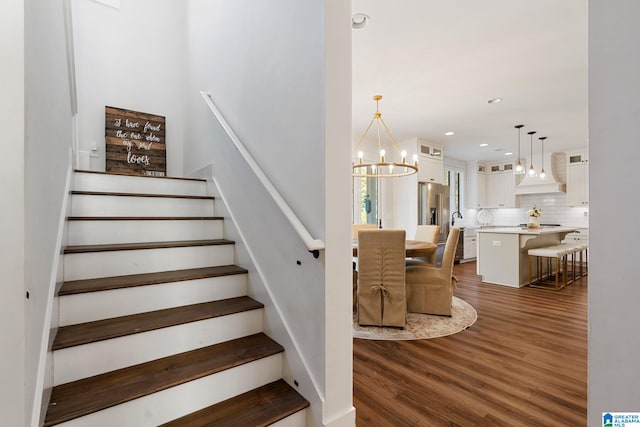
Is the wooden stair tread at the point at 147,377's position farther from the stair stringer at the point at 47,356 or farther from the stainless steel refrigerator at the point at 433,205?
the stainless steel refrigerator at the point at 433,205

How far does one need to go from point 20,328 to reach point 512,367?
2.88 m

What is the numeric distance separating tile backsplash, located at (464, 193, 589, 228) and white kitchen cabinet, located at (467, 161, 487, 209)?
10.7 inches

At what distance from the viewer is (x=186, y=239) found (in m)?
2.33

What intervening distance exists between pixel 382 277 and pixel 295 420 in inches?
71.0

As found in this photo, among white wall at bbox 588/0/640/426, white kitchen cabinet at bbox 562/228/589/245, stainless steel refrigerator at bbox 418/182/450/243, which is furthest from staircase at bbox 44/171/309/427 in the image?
white kitchen cabinet at bbox 562/228/589/245

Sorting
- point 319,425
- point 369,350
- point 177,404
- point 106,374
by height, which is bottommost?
point 369,350

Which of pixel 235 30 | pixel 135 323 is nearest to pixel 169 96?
pixel 235 30

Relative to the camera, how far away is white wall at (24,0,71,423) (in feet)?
2.89

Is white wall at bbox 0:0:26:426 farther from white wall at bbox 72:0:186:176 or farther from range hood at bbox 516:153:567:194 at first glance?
range hood at bbox 516:153:567:194

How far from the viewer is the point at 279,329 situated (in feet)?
5.44

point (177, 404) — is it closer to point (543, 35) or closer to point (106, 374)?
point (106, 374)

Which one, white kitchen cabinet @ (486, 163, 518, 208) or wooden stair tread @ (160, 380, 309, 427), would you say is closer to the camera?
A: wooden stair tread @ (160, 380, 309, 427)

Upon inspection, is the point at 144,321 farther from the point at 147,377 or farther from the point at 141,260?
the point at 141,260

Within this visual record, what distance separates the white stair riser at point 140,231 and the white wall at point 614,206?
92.9 inches
